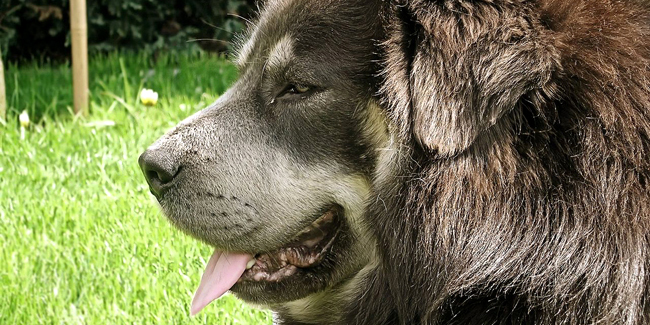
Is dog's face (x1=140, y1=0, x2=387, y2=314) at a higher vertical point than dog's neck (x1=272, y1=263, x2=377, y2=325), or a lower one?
higher

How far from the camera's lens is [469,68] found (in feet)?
7.69

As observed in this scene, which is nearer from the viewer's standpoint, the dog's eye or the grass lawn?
the dog's eye

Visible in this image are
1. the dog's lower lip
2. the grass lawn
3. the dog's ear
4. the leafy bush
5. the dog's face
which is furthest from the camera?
Result: the leafy bush

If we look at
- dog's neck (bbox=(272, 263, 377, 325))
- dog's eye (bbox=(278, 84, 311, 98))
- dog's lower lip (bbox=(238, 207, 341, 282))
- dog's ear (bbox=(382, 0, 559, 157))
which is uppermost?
dog's ear (bbox=(382, 0, 559, 157))

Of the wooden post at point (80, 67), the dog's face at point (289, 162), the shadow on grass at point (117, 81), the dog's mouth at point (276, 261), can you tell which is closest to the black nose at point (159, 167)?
the dog's face at point (289, 162)

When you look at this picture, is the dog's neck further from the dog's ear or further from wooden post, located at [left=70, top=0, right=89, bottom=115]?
wooden post, located at [left=70, top=0, right=89, bottom=115]

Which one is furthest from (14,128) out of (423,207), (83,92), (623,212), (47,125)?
(623,212)

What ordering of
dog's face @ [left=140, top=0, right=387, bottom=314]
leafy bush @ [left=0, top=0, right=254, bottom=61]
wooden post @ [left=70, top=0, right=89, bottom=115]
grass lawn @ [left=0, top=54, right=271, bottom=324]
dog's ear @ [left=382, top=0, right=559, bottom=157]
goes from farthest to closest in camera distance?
leafy bush @ [left=0, top=0, right=254, bottom=61]
wooden post @ [left=70, top=0, right=89, bottom=115]
grass lawn @ [left=0, top=54, right=271, bottom=324]
dog's face @ [left=140, top=0, right=387, bottom=314]
dog's ear @ [left=382, top=0, right=559, bottom=157]

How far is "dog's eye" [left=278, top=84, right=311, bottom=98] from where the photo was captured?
109 inches

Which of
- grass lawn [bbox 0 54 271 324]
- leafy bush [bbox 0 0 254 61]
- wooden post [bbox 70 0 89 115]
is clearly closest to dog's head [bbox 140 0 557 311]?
grass lawn [bbox 0 54 271 324]

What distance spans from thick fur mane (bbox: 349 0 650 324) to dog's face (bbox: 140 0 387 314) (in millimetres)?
280

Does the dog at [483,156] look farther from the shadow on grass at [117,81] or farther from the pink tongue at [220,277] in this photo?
the shadow on grass at [117,81]

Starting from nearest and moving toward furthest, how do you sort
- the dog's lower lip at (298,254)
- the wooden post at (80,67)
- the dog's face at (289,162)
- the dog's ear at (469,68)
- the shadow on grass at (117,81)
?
the dog's ear at (469,68)
the dog's face at (289,162)
the dog's lower lip at (298,254)
the wooden post at (80,67)
the shadow on grass at (117,81)

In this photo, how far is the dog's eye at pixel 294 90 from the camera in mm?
2777
